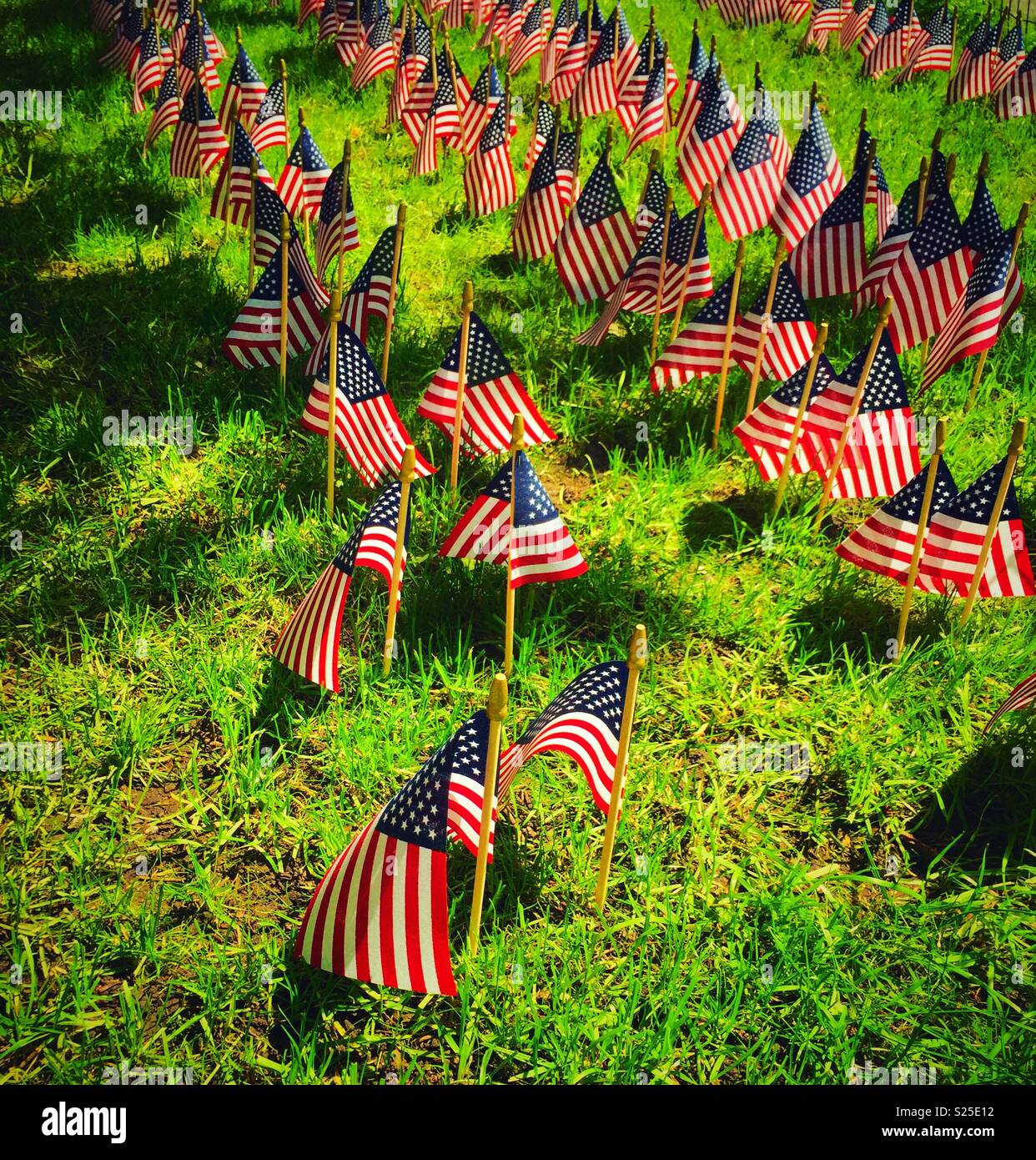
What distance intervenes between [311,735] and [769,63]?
9653mm

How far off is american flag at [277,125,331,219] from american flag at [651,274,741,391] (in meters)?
2.63

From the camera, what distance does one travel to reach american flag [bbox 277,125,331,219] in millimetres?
6648

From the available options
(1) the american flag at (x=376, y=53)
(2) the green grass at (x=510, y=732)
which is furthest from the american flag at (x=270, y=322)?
(1) the american flag at (x=376, y=53)

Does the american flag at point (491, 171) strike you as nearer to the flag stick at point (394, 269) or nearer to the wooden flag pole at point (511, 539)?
the flag stick at point (394, 269)

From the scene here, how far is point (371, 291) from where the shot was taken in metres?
5.56

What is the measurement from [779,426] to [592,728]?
2398 millimetres

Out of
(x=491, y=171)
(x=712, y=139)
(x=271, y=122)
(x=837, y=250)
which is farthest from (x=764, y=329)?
(x=271, y=122)

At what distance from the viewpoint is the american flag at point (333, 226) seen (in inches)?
241

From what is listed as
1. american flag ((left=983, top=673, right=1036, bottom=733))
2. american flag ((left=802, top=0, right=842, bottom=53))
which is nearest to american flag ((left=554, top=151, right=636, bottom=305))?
american flag ((left=983, top=673, right=1036, bottom=733))

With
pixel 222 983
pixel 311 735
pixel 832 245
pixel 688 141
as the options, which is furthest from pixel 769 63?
pixel 222 983

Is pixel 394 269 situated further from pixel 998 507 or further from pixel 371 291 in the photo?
pixel 998 507

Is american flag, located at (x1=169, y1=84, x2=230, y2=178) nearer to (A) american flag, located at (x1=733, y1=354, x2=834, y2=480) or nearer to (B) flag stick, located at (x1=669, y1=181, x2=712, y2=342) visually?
(B) flag stick, located at (x1=669, y1=181, x2=712, y2=342)

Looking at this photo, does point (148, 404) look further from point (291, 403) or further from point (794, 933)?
point (794, 933)

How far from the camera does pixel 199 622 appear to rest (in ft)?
14.7
